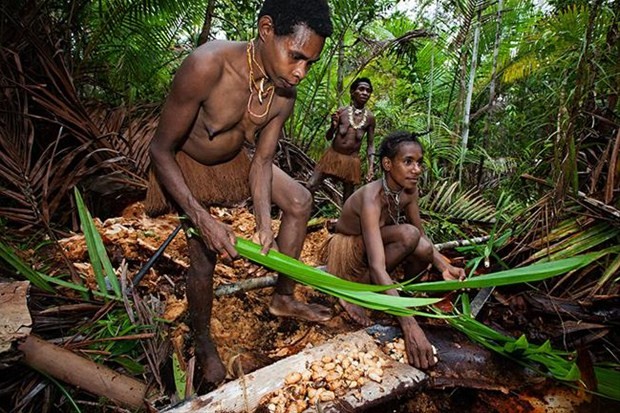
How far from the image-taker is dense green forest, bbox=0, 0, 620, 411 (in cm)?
213

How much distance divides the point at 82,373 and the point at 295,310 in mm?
1108

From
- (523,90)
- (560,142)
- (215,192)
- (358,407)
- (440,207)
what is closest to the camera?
(358,407)

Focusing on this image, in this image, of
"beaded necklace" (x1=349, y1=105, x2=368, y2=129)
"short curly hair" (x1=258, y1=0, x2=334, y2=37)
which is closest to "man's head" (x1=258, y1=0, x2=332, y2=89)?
"short curly hair" (x1=258, y1=0, x2=334, y2=37)

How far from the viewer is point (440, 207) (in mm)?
3906

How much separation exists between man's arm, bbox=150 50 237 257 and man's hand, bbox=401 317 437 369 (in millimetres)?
958

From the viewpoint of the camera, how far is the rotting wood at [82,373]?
1.44 meters

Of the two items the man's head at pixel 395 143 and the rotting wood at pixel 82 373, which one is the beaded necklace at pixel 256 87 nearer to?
the man's head at pixel 395 143

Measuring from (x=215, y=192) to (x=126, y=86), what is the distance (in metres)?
3.45

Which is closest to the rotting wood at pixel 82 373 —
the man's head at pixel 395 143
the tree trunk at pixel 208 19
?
the man's head at pixel 395 143

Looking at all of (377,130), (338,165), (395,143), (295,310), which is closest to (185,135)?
(295,310)

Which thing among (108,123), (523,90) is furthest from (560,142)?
(523,90)

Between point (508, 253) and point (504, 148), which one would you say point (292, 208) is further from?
point (504, 148)

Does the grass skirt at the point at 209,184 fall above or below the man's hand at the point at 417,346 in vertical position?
above

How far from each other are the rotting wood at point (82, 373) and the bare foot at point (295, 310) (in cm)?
90
